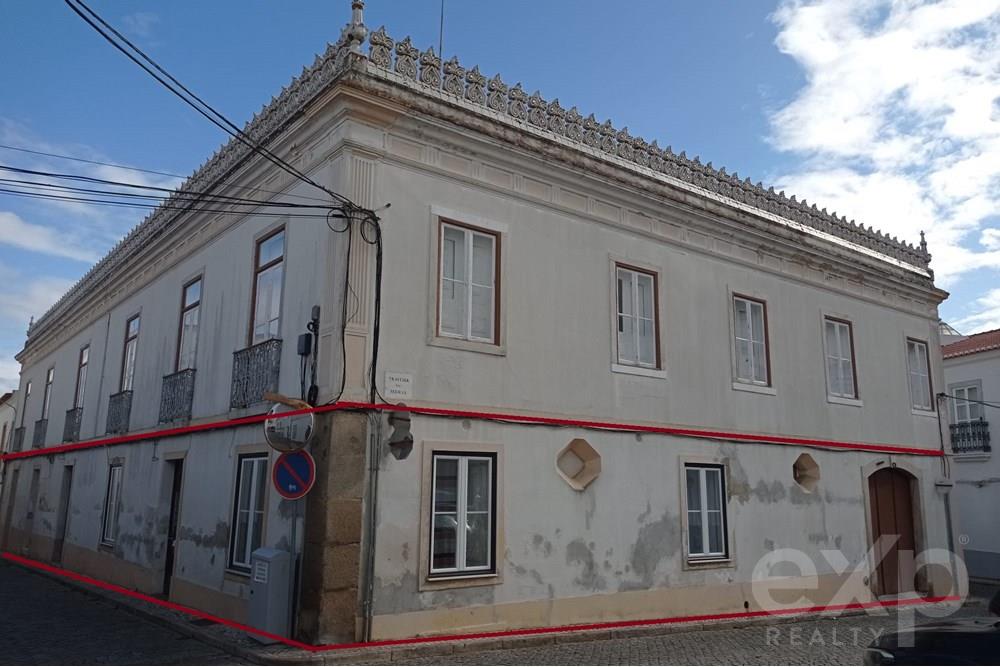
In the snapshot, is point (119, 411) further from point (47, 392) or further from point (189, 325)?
point (47, 392)

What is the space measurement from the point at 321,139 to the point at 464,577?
17.2 feet

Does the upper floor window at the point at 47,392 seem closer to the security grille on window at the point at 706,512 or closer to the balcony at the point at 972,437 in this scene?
the security grille on window at the point at 706,512

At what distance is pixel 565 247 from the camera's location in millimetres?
10453

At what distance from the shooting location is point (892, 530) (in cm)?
1431

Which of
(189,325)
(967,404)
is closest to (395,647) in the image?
(189,325)

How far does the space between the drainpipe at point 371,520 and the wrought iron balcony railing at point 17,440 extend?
17981 millimetres

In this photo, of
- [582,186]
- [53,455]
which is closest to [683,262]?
[582,186]

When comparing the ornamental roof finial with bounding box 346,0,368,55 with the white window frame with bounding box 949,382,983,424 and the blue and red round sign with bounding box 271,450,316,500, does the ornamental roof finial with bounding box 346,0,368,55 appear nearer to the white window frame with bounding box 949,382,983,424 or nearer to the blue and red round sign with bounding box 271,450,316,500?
the blue and red round sign with bounding box 271,450,316,500

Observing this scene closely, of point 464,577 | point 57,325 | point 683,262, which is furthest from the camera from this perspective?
point 57,325

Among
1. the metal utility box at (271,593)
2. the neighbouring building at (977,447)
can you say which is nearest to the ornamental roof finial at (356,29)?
the metal utility box at (271,593)

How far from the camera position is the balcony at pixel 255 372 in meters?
9.34

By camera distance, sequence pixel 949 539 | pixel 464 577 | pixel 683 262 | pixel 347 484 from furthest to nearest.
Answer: pixel 949 539, pixel 683 262, pixel 464 577, pixel 347 484

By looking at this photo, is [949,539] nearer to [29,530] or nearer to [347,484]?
[347,484]

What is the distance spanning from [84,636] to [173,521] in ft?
8.49
